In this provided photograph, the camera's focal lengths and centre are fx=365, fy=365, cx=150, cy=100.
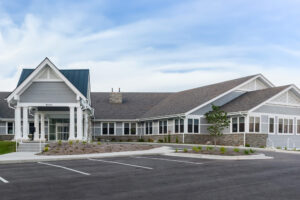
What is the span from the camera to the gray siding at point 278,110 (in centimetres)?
3341

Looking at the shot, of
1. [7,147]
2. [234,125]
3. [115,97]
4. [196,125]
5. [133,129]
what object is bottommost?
[7,147]

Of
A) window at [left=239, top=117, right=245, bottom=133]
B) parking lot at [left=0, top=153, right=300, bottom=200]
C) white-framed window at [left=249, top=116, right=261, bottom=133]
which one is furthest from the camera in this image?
window at [left=239, top=117, right=245, bottom=133]

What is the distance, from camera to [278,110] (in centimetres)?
3456

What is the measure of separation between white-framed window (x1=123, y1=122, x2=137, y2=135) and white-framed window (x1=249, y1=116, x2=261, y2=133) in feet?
58.2

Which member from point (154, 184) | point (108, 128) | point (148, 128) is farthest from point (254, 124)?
point (154, 184)

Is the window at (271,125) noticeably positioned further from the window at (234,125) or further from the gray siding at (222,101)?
the gray siding at (222,101)

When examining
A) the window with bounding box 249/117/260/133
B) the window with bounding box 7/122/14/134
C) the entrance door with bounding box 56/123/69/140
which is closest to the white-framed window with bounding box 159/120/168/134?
the window with bounding box 249/117/260/133

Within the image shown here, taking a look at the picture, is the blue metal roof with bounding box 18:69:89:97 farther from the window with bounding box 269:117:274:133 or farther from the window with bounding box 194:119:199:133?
the window with bounding box 269:117:274:133

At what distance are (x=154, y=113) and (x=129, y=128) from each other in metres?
5.18

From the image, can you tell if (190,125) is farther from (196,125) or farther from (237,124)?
(237,124)

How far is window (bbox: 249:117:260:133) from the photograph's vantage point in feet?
108

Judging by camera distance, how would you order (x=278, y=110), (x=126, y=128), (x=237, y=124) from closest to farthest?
1. (x=237, y=124)
2. (x=278, y=110)
3. (x=126, y=128)

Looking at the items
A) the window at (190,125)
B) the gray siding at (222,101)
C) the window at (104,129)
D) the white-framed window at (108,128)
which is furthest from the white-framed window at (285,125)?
the window at (104,129)

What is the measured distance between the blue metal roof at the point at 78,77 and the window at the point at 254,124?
14868 mm
